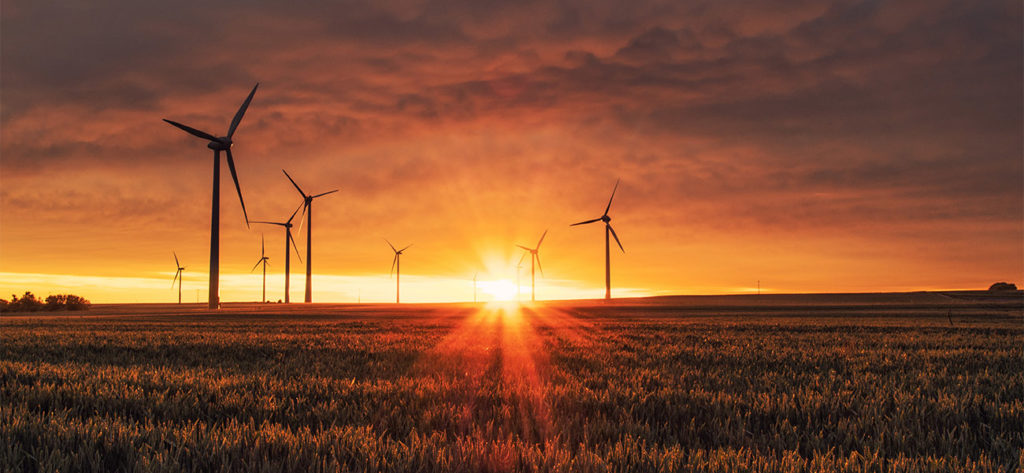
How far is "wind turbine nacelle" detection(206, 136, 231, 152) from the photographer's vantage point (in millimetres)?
70438

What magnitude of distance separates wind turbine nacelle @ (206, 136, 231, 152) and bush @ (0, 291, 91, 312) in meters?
61.3

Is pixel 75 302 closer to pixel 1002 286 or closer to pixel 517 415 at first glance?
pixel 517 415

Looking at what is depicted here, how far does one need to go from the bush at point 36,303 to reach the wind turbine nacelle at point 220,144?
61275mm

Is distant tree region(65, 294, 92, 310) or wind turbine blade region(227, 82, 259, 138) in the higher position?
wind turbine blade region(227, 82, 259, 138)

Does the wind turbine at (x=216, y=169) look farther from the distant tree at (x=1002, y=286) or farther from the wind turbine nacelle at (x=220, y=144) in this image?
the distant tree at (x=1002, y=286)

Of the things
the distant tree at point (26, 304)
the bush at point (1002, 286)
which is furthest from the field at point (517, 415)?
the bush at point (1002, 286)

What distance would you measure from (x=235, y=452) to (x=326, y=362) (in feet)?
30.6

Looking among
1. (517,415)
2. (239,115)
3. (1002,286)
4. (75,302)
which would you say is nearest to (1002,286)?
(1002,286)

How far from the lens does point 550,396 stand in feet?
28.6

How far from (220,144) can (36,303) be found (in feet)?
212


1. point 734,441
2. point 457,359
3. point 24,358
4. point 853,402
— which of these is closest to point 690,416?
point 734,441

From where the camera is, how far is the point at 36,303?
105 m

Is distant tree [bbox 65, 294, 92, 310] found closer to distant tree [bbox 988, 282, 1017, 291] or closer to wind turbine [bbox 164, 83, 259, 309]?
wind turbine [bbox 164, 83, 259, 309]

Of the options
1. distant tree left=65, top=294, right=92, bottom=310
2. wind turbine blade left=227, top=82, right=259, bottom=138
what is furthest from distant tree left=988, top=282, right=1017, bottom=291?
distant tree left=65, top=294, right=92, bottom=310
